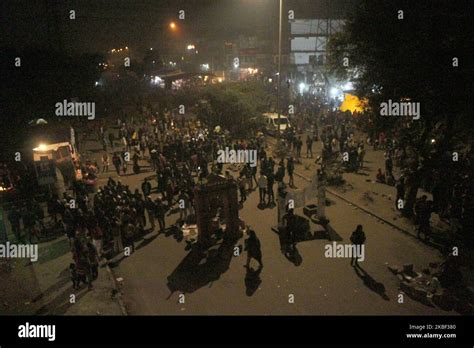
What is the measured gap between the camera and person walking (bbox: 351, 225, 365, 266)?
10867 mm

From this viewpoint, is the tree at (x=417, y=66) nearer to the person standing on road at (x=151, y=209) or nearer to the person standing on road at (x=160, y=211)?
the person standing on road at (x=160, y=211)

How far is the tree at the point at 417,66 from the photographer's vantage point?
1146 centimetres

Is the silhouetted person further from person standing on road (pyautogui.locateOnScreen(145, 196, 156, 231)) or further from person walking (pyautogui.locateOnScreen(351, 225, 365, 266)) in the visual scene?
person standing on road (pyautogui.locateOnScreen(145, 196, 156, 231))

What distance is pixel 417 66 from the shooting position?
11.8 m

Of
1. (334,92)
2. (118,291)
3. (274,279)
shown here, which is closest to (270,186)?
(274,279)

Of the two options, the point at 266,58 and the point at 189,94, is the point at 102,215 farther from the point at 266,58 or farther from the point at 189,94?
the point at 266,58

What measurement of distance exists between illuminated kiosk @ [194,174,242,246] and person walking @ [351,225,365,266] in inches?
148

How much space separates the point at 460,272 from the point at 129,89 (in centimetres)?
4309

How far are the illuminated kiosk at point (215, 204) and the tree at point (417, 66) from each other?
6.19m

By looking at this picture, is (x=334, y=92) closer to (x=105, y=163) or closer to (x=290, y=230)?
(x=105, y=163)

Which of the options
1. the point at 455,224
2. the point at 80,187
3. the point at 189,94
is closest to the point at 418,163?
the point at 455,224

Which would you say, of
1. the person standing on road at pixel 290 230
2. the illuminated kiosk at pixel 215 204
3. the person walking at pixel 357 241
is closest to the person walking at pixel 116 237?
the illuminated kiosk at pixel 215 204

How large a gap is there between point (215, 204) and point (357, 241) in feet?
16.1

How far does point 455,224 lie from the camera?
12.0m
